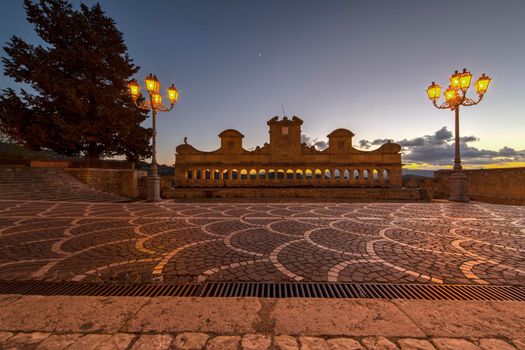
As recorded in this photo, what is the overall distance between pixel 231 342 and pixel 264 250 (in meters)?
2.20

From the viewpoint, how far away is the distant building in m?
25.1

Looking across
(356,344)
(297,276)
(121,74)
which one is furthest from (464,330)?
(121,74)

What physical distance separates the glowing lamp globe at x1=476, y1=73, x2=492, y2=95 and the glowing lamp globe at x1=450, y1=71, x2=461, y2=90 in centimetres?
79

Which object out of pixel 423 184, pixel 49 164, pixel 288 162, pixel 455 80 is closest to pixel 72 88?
pixel 49 164

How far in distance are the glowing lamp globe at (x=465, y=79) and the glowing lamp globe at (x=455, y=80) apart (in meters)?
0.12

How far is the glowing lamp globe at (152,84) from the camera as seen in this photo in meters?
10.2

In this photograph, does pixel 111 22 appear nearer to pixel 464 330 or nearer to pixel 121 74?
pixel 121 74

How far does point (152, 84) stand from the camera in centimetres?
1024

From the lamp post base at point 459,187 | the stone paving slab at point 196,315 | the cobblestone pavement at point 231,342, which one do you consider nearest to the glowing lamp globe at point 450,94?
the lamp post base at point 459,187

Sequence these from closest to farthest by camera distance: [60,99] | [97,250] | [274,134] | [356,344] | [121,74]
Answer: [356,344], [97,250], [60,99], [121,74], [274,134]

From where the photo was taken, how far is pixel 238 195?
1847 cm

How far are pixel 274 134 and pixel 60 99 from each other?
22.1 m

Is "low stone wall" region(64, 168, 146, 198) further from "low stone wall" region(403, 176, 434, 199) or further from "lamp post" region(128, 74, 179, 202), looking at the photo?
"low stone wall" region(403, 176, 434, 199)

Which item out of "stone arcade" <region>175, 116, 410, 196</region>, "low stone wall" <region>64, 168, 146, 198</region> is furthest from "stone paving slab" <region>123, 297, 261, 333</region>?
"stone arcade" <region>175, 116, 410, 196</region>
